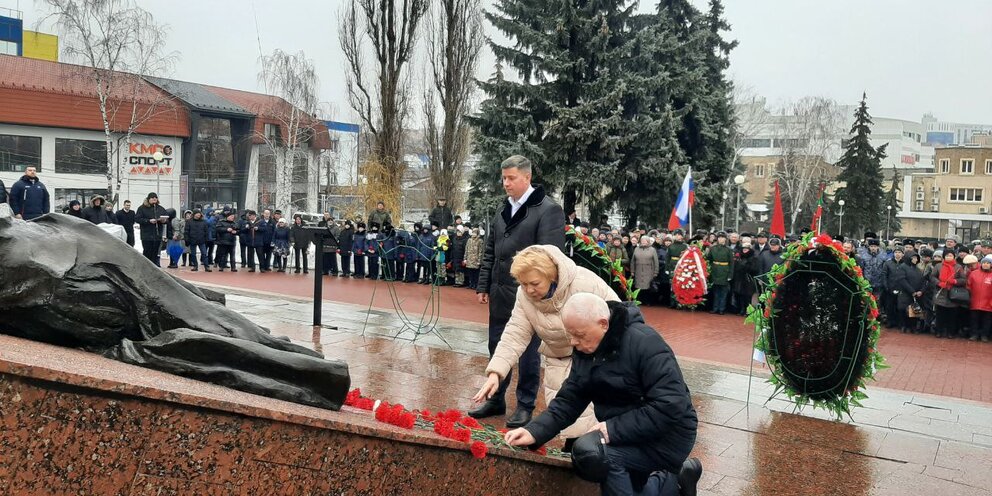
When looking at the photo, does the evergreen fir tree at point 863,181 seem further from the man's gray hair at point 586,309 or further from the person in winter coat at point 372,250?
the man's gray hair at point 586,309

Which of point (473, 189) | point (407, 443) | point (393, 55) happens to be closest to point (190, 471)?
point (407, 443)

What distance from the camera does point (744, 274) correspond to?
1559 centimetres

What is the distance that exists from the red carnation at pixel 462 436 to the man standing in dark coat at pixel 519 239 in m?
1.88

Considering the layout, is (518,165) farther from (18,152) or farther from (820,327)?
(18,152)

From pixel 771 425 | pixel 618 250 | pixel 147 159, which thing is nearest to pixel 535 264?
pixel 771 425

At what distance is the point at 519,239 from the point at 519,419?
4.19 feet

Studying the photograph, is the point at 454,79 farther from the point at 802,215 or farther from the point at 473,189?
the point at 802,215

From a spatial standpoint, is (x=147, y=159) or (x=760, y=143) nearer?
(x=147, y=159)

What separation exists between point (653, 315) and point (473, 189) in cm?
924

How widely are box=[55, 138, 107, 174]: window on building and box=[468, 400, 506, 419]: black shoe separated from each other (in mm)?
43149

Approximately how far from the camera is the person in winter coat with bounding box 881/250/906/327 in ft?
46.2

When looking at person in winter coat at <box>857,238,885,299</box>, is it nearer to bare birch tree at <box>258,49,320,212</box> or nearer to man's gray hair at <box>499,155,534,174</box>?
man's gray hair at <box>499,155,534,174</box>

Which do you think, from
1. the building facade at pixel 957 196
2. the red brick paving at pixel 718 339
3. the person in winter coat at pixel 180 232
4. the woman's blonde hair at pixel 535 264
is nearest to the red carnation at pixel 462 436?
the woman's blonde hair at pixel 535 264

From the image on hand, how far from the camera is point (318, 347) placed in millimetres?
8602
